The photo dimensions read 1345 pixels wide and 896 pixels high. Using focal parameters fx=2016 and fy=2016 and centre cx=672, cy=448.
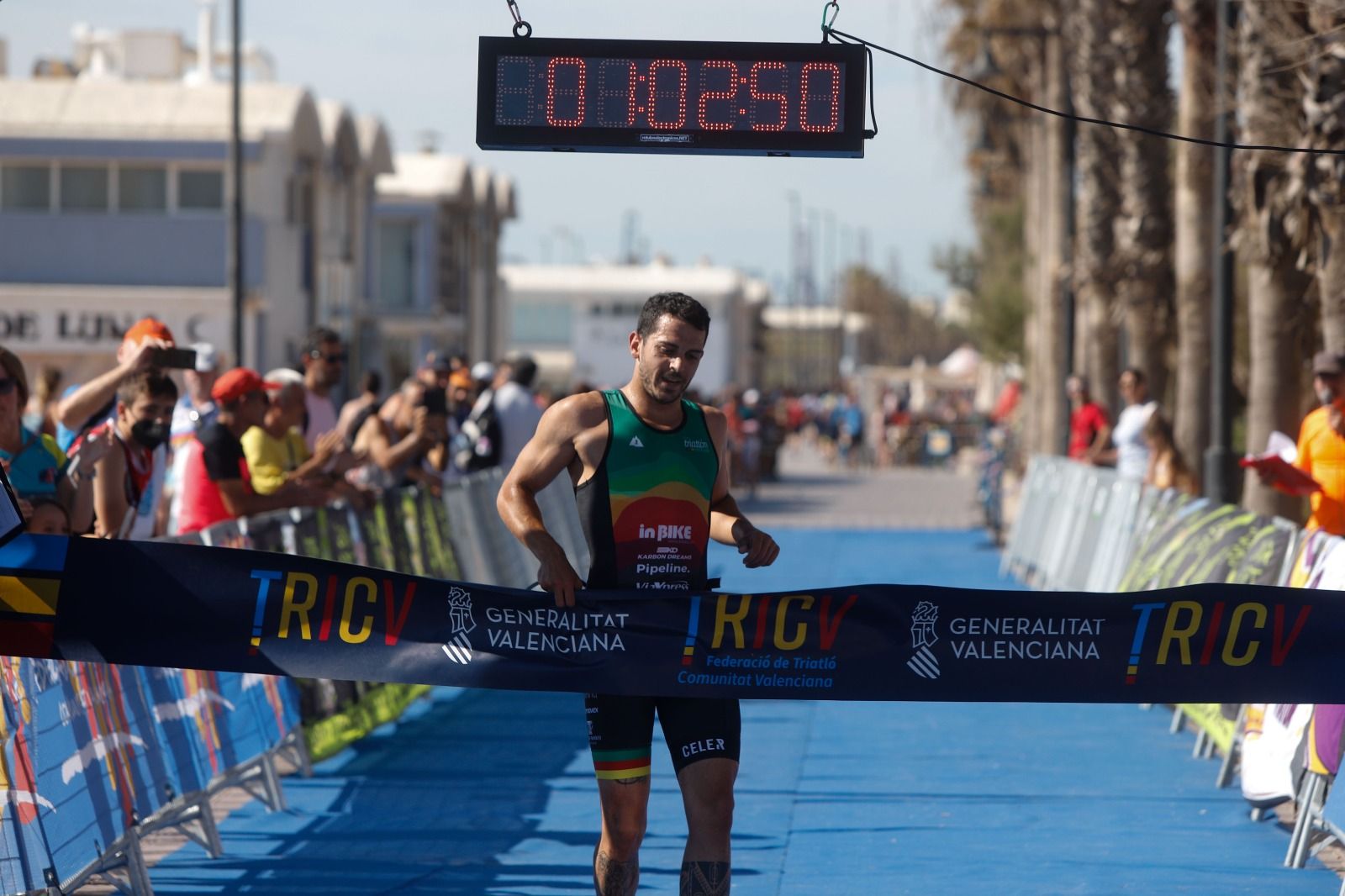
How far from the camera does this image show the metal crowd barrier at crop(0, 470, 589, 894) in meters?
6.18

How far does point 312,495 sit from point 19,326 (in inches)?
1184

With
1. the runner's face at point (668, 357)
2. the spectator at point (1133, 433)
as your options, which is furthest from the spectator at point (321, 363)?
the spectator at point (1133, 433)

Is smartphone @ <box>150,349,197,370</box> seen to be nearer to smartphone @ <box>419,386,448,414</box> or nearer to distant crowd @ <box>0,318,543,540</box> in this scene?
distant crowd @ <box>0,318,543,540</box>

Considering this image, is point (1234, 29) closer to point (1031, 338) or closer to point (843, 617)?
point (843, 617)

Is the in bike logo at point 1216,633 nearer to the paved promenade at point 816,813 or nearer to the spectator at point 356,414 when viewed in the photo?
the paved promenade at point 816,813

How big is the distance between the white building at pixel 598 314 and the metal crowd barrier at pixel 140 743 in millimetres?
61765

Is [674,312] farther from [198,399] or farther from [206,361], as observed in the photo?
[198,399]

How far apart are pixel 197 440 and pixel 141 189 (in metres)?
30.8

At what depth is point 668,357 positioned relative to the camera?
5.95 m

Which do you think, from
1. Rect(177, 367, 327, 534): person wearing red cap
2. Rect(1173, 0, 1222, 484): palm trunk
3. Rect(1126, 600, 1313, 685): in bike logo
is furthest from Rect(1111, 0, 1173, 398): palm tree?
Rect(1126, 600, 1313, 685): in bike logo

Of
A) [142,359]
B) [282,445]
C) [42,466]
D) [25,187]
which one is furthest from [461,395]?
[25,187]

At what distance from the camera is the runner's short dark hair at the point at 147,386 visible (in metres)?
8.35

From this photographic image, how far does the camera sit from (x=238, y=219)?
25781 mm

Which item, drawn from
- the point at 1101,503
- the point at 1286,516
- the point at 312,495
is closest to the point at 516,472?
the point at 312,495
